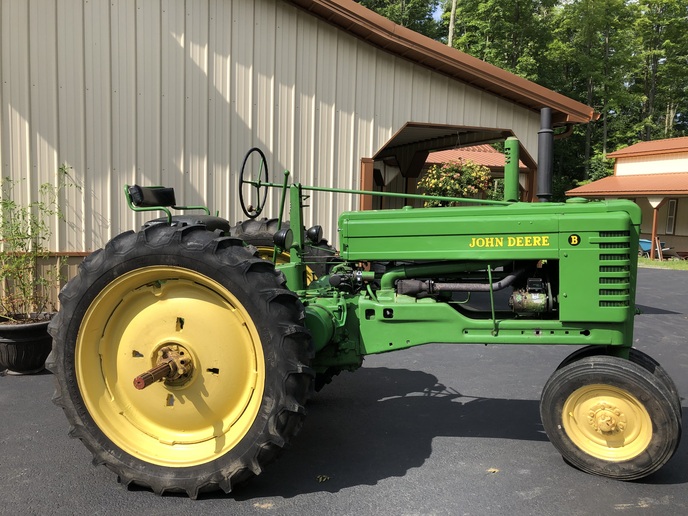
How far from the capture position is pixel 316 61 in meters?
6.86

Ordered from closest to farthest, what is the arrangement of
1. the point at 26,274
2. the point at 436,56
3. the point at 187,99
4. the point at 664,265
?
the point at 26,274, the point at 187,99, the point at 436,56, the point at 664,265

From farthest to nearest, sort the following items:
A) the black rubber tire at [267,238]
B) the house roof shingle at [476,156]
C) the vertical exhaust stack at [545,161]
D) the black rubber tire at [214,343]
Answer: the house roof shingle at [476,156], the black rubber tire at [267,238], the vertical exhaust stack at [545,161], the black rubber tire at [214,343]

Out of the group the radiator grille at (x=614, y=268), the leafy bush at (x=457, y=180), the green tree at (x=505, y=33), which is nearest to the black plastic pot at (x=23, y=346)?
the radiator grille at (x=614, y=268)

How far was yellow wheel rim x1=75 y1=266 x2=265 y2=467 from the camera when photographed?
9.11 ft

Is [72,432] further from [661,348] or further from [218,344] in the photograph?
[661,348]

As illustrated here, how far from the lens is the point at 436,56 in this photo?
705cm

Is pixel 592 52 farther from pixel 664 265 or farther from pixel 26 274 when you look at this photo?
pixel 26 274

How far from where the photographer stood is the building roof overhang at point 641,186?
784 inches

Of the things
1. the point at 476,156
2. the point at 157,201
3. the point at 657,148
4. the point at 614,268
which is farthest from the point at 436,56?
the point at 657,148

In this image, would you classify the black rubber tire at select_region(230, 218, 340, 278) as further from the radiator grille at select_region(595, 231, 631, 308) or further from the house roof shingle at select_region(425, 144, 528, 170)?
the house roof shingle at select_region(425, 144, 528, 170)

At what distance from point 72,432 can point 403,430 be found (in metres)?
1.98

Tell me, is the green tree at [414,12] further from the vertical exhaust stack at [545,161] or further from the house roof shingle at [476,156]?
the vertical exhaust stack at [545,161]

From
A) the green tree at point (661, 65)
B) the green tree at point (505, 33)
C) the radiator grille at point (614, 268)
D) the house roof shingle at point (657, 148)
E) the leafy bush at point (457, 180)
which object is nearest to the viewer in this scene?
the radiator grille at point (614, 268)

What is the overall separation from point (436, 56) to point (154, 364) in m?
5.67
